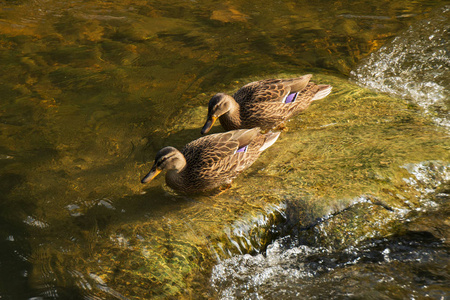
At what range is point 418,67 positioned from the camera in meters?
8.00

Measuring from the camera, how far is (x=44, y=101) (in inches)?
273

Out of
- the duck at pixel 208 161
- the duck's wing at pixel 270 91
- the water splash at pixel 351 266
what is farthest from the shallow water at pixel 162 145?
the duck's wing at pixel 270 91

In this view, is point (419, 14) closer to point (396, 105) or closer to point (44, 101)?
point (396, 105)

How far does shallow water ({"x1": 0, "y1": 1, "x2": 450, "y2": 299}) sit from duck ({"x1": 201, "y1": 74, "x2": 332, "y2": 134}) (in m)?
0.26

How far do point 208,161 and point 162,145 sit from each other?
1022mm

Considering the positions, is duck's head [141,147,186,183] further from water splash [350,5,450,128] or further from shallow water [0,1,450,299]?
water splash [350,5,450,128]

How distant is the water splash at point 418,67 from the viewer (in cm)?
699

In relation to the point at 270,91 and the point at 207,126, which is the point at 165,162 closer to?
the point at 207,126

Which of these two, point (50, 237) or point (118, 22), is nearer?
point (50, 237)

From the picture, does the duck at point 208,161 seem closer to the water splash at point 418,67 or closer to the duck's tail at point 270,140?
the duck's tail at point 270,140

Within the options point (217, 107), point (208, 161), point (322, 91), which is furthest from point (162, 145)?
point (322, 91)

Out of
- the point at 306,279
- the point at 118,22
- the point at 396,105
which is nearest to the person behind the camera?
the point at 306,279

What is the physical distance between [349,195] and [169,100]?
11.4 ft

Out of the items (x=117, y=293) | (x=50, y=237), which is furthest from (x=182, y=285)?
(x=50, y=237)
